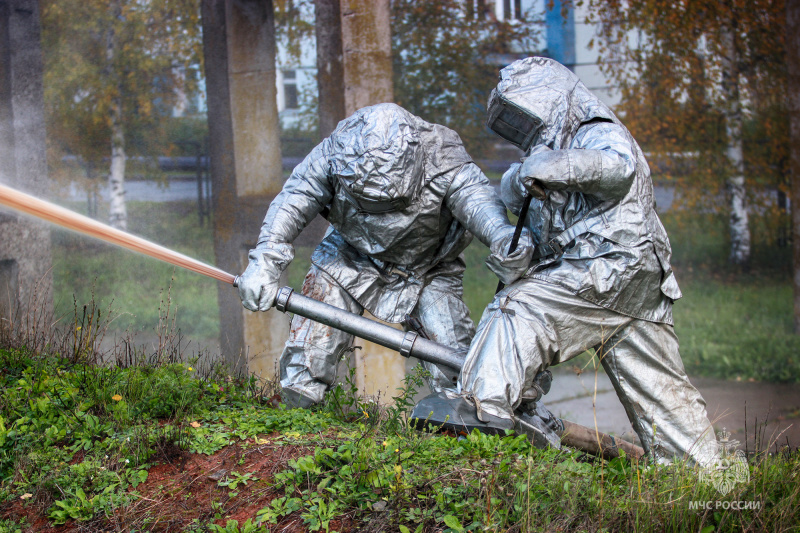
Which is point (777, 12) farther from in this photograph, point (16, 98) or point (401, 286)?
point (16, 98)

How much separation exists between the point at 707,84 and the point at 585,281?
6.10 meters

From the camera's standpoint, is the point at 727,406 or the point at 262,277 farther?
the point at 727,406

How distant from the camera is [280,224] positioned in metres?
3.86

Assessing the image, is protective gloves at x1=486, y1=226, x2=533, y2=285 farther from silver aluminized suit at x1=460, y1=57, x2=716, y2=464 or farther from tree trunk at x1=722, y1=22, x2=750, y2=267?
tree trunk at x1=722, y1=22, x2=750, y2=267

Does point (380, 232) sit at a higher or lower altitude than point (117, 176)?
lower

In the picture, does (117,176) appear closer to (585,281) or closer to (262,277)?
(262,277)

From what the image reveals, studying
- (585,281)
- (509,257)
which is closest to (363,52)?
(509,257)

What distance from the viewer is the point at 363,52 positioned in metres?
6.22

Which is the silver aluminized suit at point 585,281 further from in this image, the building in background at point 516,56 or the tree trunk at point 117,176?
the tree trunk at point 117,176

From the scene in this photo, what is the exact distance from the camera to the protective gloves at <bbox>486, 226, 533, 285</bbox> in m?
3.37

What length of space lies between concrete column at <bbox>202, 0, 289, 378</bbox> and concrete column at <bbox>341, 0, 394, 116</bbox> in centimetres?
116

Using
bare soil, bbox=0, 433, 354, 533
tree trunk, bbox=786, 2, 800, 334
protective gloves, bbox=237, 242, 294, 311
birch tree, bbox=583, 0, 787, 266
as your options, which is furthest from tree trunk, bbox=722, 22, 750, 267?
bare soil, bbox=0, 433, 354, 533

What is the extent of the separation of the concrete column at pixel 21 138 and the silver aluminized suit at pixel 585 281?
15.6 feet

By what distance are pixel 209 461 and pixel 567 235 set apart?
1.76 meters
